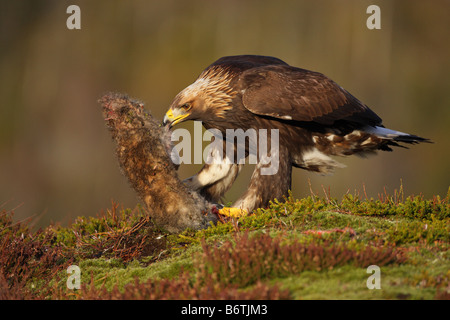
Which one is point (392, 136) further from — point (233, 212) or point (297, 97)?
point (233, 212)

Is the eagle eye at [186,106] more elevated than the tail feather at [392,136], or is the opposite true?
the eagle eye at [186,106]

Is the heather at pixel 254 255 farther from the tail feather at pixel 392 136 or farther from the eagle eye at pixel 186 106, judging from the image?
the eagle eye at pixel 186 106

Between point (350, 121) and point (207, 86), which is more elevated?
point (207, 86)

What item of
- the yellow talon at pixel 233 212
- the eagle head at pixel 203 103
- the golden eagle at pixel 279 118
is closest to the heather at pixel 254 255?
the yellow talon at pixel 233 212

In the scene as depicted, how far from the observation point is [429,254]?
202 inches

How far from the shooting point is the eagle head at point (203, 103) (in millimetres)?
7918

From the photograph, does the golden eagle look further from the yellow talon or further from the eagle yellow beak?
the yellow talon

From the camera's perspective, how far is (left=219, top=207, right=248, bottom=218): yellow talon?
7.25 meters

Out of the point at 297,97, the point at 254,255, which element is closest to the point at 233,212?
the point at 297,97

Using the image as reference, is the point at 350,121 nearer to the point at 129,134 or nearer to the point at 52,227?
the point at 129,134

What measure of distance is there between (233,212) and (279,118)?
56.0 inches

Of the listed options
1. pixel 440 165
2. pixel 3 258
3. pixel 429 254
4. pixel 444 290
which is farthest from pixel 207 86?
pixel 440 165
